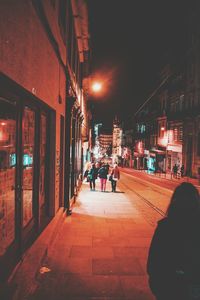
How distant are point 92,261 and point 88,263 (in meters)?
0.15

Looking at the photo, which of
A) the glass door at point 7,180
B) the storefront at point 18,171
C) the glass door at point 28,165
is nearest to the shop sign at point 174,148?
the storefront at point 18,171

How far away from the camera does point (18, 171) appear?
533 cm

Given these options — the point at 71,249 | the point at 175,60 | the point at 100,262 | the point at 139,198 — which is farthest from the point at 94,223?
the point at 175,60

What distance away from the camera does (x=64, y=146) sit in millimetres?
11195

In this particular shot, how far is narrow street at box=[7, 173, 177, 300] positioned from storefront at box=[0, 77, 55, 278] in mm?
375

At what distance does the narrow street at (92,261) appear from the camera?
5141 millimetres

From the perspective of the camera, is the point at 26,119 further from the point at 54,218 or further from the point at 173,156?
the point at 173,156

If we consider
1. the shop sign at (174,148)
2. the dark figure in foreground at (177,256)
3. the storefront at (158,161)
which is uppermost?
the shop sign at (174,148)

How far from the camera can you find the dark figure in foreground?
279 cm

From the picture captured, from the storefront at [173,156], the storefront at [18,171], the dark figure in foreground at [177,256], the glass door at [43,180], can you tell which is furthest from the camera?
the storefront at [173,156]

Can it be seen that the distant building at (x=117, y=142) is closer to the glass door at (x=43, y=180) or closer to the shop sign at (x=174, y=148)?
the shop sign at (x=174, y=148)

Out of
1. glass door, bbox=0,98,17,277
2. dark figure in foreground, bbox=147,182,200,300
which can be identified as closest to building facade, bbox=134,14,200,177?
glass door, bbox=0,98,17,277

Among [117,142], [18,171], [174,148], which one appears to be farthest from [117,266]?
[117,142]

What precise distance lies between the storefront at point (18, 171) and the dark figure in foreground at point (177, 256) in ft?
8.63
